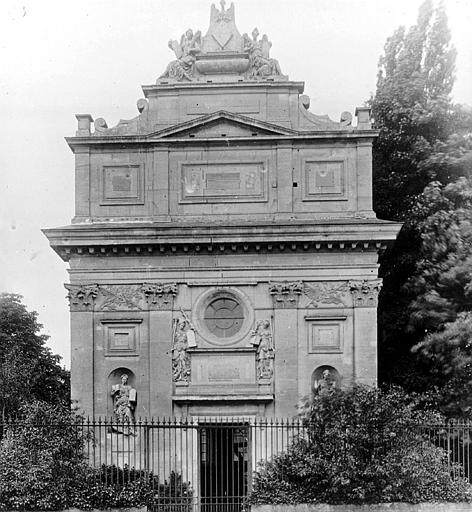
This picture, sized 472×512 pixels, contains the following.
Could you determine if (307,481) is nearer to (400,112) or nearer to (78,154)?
(78,154)


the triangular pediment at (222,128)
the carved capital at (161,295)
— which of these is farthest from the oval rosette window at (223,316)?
the triangular pediment at (222,128)

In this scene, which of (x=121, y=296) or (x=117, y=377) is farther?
(x=121, y=296)

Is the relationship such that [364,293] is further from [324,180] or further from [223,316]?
[223,316]

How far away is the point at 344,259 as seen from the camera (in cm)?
2480

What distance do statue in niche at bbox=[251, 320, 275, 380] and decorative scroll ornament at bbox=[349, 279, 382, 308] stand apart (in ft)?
7.74

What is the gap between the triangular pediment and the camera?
2517 centimetres

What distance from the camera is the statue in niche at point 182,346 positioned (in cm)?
2462

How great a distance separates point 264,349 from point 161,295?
3.01 metres

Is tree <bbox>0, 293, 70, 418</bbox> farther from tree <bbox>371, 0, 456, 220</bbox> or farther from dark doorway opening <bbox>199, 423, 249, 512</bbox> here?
tree <bbox>371, 0, 456, 220</bbox>

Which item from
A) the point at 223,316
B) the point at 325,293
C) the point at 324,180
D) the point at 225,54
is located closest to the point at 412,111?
the point at 324,180

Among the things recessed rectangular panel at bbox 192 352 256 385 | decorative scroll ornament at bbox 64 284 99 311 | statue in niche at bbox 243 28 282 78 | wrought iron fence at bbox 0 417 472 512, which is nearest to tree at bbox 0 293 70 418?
decorative scroll ornament at bbox 64 284 99 311

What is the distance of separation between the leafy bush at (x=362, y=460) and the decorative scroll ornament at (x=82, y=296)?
22.5 feet

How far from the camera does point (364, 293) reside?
24703mm

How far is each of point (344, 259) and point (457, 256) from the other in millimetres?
2879
